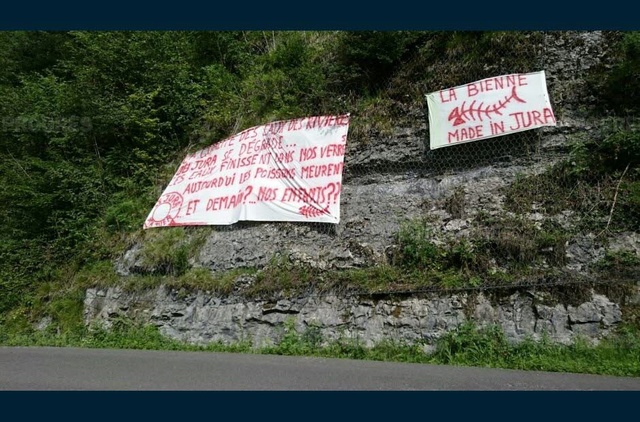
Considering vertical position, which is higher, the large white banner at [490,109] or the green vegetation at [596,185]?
the large white banner at [490,109]

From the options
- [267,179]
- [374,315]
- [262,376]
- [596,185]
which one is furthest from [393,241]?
[262,376]

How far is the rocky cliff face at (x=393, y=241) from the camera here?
693cm

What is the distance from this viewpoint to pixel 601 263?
6.86 metres

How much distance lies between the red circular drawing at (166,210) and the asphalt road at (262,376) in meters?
4.59

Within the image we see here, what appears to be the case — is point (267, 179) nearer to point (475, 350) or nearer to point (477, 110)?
point (477, 110)

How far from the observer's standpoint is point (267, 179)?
10.1 meters

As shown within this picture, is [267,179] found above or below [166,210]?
above

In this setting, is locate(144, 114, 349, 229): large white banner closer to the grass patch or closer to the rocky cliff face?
the rocky cliff face

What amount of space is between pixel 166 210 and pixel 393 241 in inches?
241

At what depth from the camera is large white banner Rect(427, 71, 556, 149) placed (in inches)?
328

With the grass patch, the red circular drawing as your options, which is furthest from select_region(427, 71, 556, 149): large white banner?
the red circular drawing

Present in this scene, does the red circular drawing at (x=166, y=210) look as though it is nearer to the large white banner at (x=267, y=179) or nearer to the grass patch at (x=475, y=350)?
the large white banner at (x=267, y=179)

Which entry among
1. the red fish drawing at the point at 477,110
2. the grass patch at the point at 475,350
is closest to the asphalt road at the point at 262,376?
the grass patch at the point at 475,350

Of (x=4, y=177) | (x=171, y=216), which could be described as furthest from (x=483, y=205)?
(x=4, y=177)
